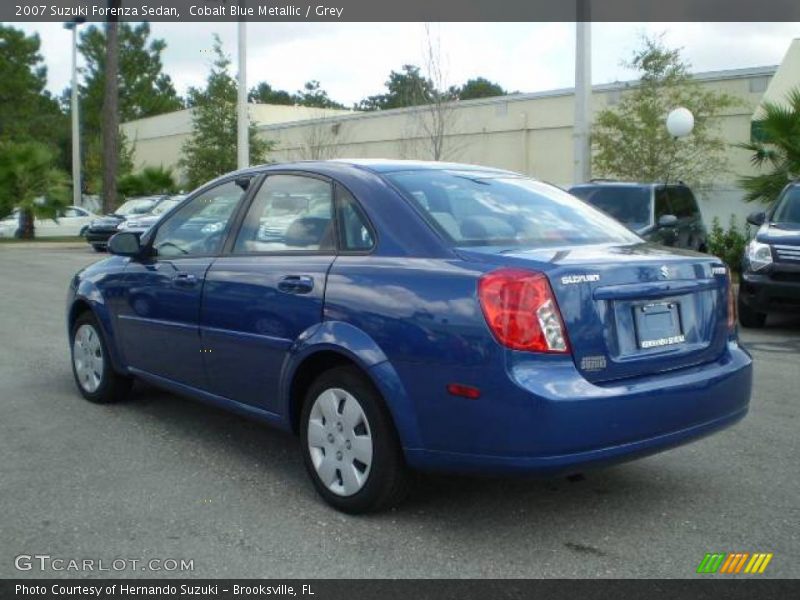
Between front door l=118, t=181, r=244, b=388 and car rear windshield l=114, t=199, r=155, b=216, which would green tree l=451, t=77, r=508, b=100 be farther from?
front door l=118, t=181, r=244, b=388

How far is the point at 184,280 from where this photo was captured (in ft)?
17.8

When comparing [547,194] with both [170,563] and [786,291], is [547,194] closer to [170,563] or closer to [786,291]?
[170,563]

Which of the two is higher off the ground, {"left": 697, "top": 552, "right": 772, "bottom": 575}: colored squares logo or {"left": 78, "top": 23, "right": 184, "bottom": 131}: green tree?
{"left": 78, "top": 23, "right": 184, "bottom": 131}: green tree

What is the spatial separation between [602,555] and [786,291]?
676cm

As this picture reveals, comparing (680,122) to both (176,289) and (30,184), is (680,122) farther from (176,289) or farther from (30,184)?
(30,184)

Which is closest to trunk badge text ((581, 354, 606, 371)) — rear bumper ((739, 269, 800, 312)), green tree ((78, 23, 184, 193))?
rear bumper ((739, 269, 800, 312))

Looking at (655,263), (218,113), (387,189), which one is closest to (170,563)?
(387,189)

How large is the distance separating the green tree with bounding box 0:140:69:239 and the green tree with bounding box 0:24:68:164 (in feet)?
97.1

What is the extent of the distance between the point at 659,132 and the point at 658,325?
50.6 feet

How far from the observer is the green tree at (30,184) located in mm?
28281

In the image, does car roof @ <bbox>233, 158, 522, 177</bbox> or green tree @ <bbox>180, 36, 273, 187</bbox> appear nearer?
car roof @ <bbox>233, 158, 522, 177</bbox>

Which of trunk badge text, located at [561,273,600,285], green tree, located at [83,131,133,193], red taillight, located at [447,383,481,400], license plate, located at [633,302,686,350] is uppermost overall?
green tree, located at [83,131,133,193]

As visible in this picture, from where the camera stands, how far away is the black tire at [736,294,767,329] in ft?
34.2

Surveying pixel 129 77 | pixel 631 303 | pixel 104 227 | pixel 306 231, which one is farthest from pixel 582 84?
pixel 129 77
